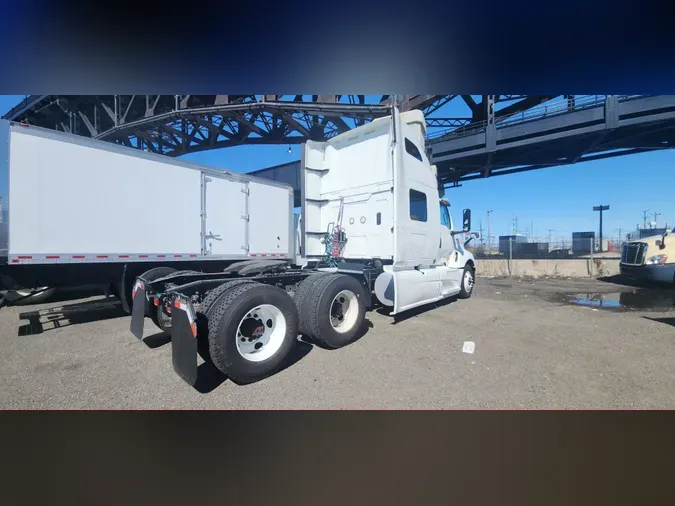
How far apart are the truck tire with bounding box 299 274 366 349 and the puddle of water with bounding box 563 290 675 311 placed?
6415mm

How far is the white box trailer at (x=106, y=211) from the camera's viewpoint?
14.4 feet

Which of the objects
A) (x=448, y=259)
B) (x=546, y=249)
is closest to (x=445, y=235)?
(x=448, y=259)

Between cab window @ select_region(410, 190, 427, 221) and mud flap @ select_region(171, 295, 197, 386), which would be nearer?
mud flap @ select_region(171, 295, 197, 386)

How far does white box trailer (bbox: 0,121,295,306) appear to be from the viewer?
4375 millimetres

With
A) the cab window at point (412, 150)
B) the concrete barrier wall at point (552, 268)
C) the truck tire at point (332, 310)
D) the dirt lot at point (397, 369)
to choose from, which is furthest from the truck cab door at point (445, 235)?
the concrete barrier wall at point (552, 268)

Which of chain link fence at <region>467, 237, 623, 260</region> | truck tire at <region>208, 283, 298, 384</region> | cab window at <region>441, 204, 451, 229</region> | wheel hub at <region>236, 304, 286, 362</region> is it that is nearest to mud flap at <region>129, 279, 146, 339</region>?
truck tire at <region>208, 283, 298, 384</region>

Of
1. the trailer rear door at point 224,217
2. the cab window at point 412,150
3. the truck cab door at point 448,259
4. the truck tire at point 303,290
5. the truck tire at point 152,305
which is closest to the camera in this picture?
the truck tire at point 303,290

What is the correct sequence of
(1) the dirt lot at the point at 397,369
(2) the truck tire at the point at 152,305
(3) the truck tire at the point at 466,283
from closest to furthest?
(1) the dirt lot at the point at 397,369
(2) the truck tire at the point at 152,305
(3) the truck tire at the point at 466,283

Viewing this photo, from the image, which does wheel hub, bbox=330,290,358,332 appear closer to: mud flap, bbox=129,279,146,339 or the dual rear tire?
the dual rear tire

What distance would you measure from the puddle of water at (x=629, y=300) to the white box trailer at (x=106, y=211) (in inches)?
345

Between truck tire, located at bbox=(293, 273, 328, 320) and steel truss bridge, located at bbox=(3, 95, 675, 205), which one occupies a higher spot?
steel truss bridge, located at bbox=(3, 95, 675, 205)

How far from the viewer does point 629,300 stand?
25.1 ft

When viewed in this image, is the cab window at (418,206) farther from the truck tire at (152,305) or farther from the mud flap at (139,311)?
the truck tire at (152,305)

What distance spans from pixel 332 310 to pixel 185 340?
207 cm
